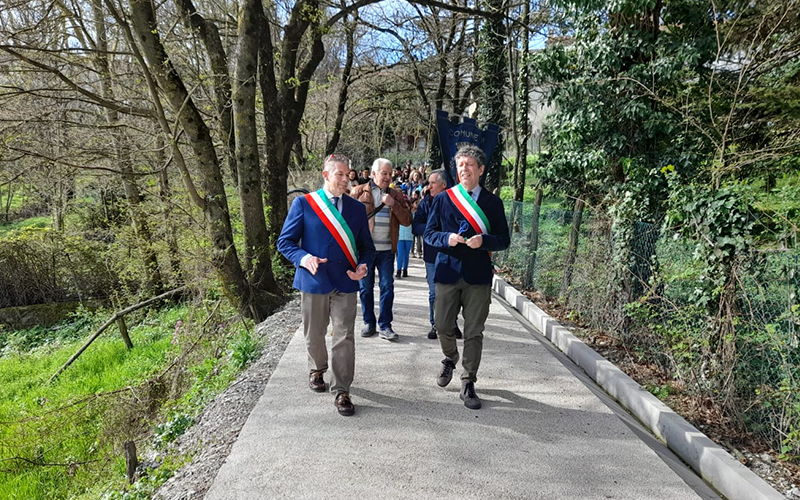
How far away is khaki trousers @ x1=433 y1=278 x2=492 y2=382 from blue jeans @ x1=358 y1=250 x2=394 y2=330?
1603 millimetres

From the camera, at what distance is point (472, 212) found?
3.99 meters

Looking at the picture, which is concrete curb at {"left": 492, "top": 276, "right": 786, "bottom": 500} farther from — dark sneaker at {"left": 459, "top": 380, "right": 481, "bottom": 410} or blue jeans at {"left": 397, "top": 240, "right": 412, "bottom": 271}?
blue jeans at {"left": 397, "top": 240, "right": 412, "bottom": 271}

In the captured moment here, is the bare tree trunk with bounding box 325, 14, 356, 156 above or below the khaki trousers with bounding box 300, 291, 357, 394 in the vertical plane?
above

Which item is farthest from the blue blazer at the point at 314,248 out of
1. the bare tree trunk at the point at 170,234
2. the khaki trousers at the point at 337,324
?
the bare tree trunk at the point at 170,234

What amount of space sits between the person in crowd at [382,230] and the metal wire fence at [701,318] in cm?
277

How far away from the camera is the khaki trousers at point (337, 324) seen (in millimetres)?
3893

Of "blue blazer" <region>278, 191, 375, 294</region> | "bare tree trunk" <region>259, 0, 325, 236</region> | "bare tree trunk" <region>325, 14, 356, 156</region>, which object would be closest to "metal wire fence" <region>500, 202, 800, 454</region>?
"blue blazer" <region>278, 191, 375, 294</region>

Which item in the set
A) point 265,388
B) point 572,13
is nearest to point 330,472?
point 265,388

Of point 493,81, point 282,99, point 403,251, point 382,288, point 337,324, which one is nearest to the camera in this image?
point 337,324

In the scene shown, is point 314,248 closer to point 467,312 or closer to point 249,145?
point 467,312

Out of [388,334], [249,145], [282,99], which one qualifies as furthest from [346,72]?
[388,334]

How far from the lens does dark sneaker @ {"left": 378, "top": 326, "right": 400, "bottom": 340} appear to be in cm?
581

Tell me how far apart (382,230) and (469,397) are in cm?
240

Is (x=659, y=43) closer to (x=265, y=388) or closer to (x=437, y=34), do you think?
(x=265, y=388)
